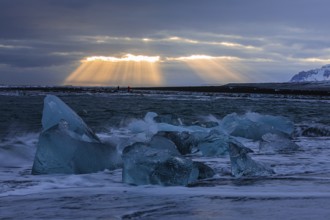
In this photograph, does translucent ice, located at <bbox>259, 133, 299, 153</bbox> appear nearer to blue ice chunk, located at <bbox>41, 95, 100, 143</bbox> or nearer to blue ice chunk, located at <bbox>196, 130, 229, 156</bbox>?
blue ice chunk, located at <bbox>196, 130, 229, 156</bbox>

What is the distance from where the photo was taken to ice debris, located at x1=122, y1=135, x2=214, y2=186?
5.55 meters

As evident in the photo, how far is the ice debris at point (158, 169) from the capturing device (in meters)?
5.55

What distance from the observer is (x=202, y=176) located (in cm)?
600

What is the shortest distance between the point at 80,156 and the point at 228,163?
255cm

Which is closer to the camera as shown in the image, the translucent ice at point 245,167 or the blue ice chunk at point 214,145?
the translucent ice at point 245,167

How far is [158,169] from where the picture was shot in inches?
221

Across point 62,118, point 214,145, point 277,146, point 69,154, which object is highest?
point 62,118

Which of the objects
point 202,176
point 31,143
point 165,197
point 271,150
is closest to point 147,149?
point 202,176

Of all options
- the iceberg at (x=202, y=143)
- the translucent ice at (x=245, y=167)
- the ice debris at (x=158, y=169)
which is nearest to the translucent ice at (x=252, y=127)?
the iceberg at (x=202, y=143)

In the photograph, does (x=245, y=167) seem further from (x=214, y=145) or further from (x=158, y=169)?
(x=214, y=145)

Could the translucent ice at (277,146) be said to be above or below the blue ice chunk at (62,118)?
below

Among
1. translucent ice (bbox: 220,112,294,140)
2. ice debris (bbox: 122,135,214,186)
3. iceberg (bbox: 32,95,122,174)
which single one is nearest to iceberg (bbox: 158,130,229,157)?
iceberg (bbox: 32,95,122,174)

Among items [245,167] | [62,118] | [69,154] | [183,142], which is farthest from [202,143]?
[69,154]

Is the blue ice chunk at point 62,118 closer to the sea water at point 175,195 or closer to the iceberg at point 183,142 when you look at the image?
the sea water at point 175,195
